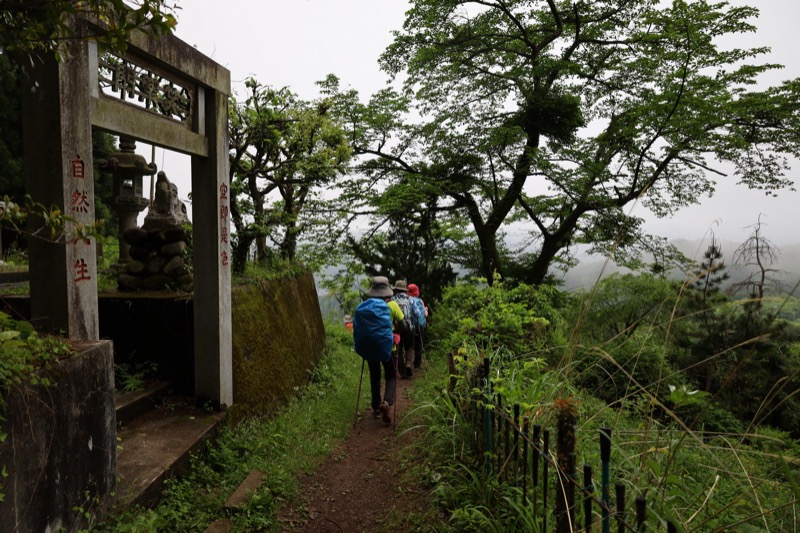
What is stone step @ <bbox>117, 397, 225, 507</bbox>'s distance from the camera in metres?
3.73

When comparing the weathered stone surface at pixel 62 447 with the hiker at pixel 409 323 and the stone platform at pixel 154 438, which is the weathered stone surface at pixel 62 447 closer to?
the stone platform at pixel 154 438

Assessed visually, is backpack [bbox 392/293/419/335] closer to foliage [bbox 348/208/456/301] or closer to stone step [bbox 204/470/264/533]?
foliage [bbox 348/208/456/301]

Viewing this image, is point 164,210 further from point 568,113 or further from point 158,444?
point 568,113

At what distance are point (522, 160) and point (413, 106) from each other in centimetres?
431

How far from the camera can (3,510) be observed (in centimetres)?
239

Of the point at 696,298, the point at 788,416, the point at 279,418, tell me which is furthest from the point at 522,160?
the point at 279,418

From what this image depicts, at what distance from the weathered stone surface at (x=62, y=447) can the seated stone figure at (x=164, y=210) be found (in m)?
3.51

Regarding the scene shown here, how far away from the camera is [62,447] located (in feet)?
9.42

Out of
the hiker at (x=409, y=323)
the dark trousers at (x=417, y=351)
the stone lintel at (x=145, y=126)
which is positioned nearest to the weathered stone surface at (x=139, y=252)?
the stone lintel at (x=145, y=126)

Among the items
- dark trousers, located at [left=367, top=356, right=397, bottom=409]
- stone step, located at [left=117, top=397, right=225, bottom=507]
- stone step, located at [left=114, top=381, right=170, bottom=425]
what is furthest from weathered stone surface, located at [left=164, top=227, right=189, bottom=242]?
dark trousers, located at [left=367, top=356, right=397, bottom=409]

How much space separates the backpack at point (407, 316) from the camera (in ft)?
27.1

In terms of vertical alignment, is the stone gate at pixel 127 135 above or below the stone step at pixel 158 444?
above

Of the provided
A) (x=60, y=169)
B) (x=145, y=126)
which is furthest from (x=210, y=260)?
(x=60, y=169)

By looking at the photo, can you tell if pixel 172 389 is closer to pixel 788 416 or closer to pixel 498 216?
pixel 788 416
